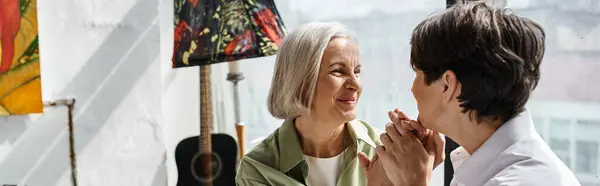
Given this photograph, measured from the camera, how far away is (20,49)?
78.4 inches

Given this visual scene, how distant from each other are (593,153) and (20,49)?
6.12ft

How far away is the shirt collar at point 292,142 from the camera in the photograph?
4.77 feet

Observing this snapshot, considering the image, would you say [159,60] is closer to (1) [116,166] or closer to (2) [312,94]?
(1) [116,166]

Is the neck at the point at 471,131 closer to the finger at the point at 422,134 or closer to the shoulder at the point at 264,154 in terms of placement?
the finger at the point at 422,134

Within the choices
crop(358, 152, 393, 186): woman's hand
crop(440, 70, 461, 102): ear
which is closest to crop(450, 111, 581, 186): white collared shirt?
crop(440, 70, 461, 102): ear

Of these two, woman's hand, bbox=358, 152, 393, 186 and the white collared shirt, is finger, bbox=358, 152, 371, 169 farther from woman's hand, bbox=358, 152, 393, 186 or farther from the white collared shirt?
the white collared shirt

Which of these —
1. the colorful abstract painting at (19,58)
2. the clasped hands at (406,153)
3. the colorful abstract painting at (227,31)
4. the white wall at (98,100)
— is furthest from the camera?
the white wall at (98,100)

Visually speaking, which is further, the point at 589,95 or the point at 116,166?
the point at 116,166

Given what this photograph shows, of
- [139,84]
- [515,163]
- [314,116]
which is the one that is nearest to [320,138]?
[314,116]

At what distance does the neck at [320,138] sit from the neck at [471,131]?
1.35 ft

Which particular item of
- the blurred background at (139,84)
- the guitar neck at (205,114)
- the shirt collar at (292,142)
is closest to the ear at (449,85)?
the shirt collar at (292,142)

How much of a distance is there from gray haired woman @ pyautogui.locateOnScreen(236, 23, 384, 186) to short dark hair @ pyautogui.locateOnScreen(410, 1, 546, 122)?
373mm

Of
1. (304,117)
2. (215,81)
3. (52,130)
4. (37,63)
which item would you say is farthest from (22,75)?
(304,117)

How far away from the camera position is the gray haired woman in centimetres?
141
